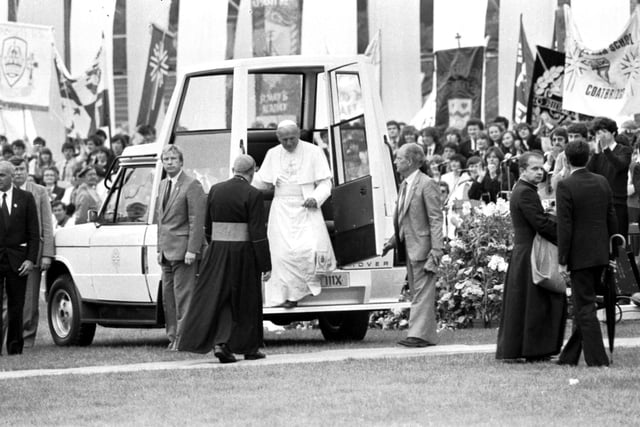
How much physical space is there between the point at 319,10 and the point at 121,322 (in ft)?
39.8

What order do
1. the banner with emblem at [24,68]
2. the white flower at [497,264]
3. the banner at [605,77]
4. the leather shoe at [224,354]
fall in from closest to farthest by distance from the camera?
1. the leather shoe at [224,354]
2. the white flower at [497,264]
3. the banner at [605,77]
4. the banner with emblem at [24,68]

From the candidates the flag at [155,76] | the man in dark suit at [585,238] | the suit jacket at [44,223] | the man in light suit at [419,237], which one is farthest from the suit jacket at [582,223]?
the flag at [155,76]

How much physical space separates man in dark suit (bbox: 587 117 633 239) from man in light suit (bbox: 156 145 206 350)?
4.41 metres

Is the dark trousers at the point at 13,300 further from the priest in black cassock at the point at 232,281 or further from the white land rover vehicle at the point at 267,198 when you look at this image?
the priest in black cassock at the point at 232,281

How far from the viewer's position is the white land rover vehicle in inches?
664

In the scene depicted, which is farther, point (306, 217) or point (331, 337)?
point (331, 337)

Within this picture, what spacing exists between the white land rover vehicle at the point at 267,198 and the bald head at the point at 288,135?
15.5 inches

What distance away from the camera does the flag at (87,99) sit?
28812 millimetres

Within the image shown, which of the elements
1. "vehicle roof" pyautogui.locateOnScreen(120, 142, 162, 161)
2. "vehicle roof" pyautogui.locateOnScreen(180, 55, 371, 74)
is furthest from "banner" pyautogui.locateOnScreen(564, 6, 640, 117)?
"vehicle roof" pyautogui.locateOnScreen(120, 142, 162, 161)

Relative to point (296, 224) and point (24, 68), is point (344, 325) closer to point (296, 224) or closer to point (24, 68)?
point (296, 224)

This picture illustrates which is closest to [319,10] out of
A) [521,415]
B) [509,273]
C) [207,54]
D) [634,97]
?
[207,54]

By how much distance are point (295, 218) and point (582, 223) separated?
4.13 m

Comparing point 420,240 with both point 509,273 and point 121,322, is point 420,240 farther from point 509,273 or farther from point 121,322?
point 121,322

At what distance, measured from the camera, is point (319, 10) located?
28594mm
